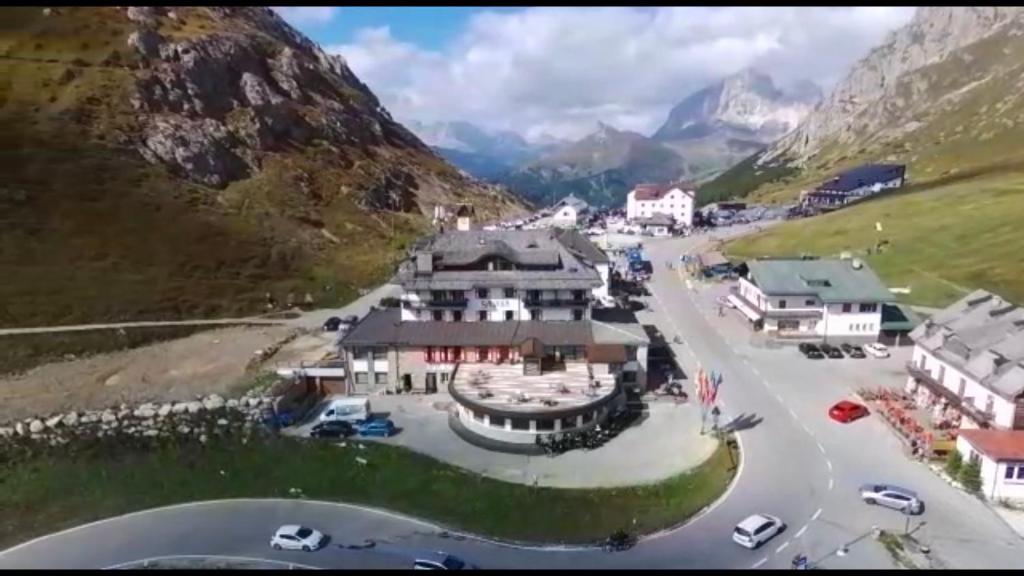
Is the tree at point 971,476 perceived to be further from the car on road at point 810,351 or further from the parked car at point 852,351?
the parked car at point 852,351

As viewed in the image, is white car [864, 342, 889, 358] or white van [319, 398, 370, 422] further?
white car [864, 342, 889, 358]

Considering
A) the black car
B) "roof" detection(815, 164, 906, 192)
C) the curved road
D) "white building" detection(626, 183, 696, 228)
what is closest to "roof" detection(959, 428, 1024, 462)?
the curved road

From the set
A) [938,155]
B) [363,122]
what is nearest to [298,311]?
[363,122]

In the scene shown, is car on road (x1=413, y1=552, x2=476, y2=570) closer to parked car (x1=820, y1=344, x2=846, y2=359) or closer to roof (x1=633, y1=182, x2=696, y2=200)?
parked car (x1=820, y1=344, x2=846, y2=359)

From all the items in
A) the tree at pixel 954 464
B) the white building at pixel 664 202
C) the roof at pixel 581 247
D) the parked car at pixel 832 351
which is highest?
the white building at pixel 664 202

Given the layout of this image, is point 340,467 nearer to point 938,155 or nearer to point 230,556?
point 230,556

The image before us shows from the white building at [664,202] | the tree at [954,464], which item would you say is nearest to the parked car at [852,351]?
the tree at [954,464]
